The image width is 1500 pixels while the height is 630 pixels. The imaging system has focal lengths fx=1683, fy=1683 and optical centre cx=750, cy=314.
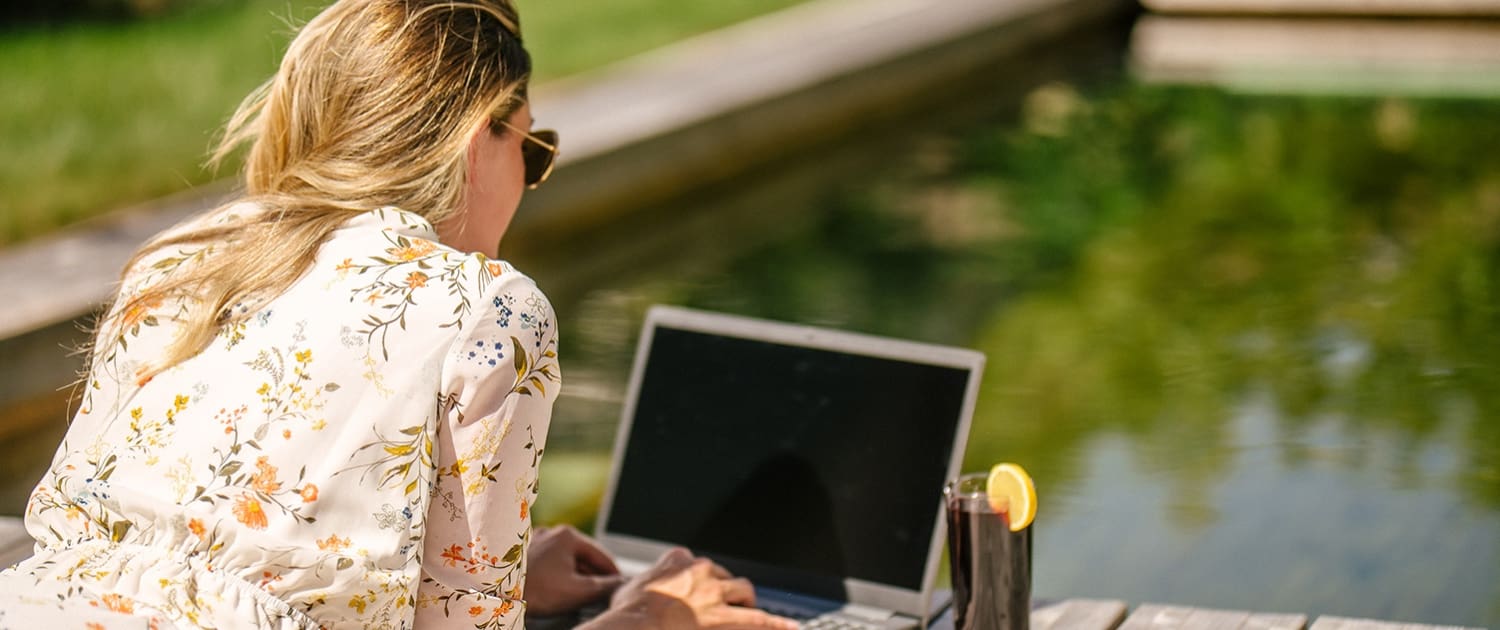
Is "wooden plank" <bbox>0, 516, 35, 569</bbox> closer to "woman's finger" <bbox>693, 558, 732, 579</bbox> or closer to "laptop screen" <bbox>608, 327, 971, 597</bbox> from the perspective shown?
"laptop screen" <bbox>608, 327, 971, 597</bbox>

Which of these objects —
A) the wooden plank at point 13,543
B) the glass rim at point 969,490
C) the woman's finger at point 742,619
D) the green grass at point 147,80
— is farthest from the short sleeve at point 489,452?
the green grass at point 147,80

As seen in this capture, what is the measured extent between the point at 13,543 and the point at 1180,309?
4823 millimetres

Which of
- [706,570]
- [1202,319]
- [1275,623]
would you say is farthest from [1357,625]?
[1202,319]

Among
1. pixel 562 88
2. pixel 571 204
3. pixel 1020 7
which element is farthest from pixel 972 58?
pixel 571 204

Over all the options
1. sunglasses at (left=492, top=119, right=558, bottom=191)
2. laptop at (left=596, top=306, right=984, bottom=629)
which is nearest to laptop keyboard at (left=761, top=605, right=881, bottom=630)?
laptop at (left=596, top=306, right=984, bottom=629)

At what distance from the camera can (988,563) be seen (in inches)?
68.8

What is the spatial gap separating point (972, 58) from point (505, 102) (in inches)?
417

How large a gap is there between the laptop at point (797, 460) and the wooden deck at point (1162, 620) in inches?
5.4

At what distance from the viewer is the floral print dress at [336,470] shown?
160 centimetres

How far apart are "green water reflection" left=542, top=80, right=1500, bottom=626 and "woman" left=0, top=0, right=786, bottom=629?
99.5 inches

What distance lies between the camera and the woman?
1.61 meters

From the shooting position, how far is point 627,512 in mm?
2389

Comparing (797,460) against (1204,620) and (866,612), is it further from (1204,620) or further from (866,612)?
Result: (1204,620)

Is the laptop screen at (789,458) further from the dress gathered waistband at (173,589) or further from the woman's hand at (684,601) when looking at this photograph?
the dress gathered waistband at (173,589)
